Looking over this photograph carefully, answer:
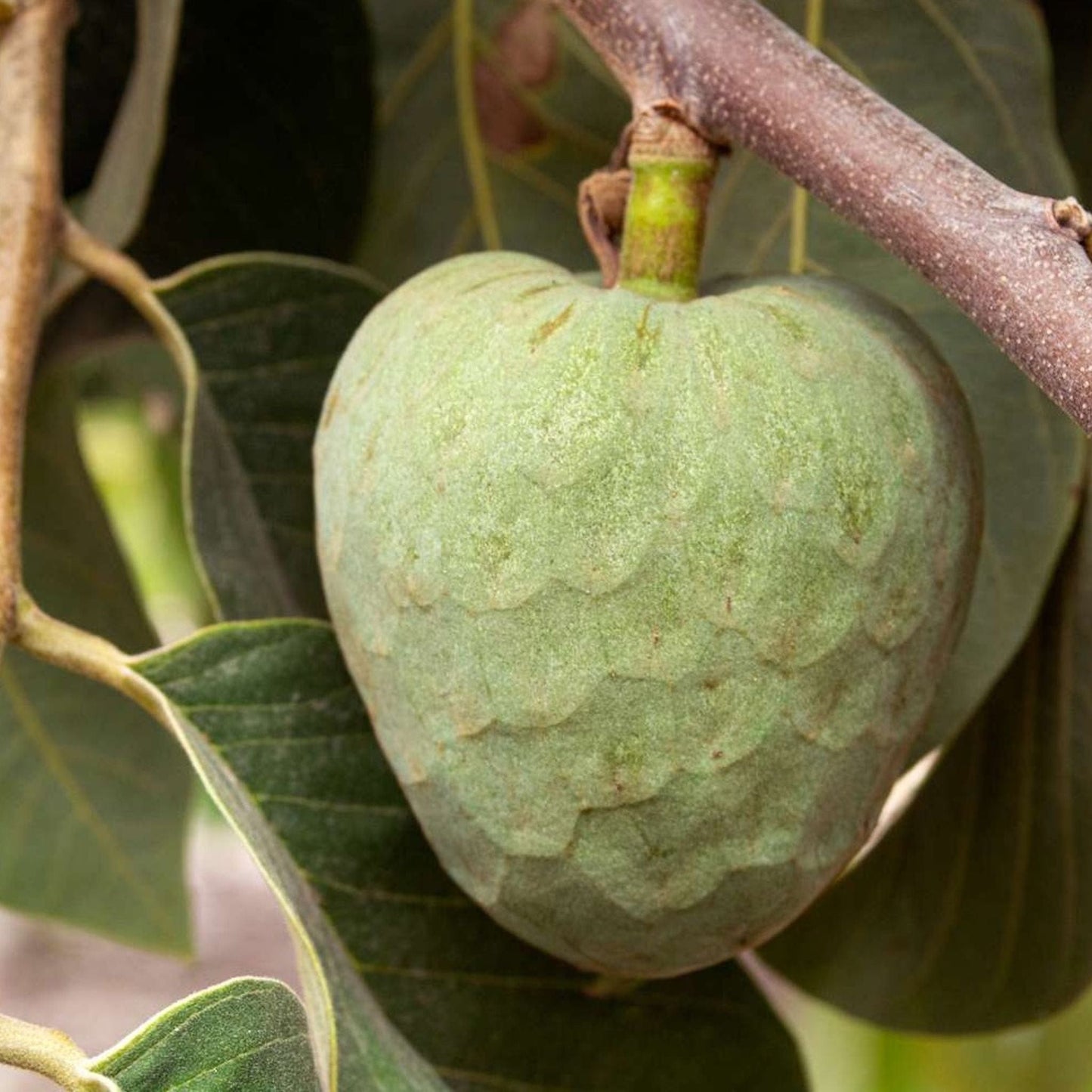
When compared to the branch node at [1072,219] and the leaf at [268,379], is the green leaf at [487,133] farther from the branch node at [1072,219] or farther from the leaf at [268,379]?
the branch node at [1072,219]

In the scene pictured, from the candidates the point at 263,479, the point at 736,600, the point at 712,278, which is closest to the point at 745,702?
the point at 736,600

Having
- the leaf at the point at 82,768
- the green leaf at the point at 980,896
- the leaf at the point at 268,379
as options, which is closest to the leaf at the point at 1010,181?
the green leaf at the point at 980,896

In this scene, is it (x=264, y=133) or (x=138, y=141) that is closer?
(x=138, y=141)

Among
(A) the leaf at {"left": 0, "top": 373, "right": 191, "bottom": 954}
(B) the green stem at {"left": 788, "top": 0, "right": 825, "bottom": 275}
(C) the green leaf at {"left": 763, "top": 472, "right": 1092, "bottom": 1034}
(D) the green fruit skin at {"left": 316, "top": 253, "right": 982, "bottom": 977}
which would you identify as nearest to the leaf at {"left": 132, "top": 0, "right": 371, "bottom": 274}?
(A) the leaf at {"left": 0, "top": 373, "right": 191, "bottom": 954}

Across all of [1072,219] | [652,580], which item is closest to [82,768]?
[652,580]

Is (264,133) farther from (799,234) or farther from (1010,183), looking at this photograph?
(1010,183)
